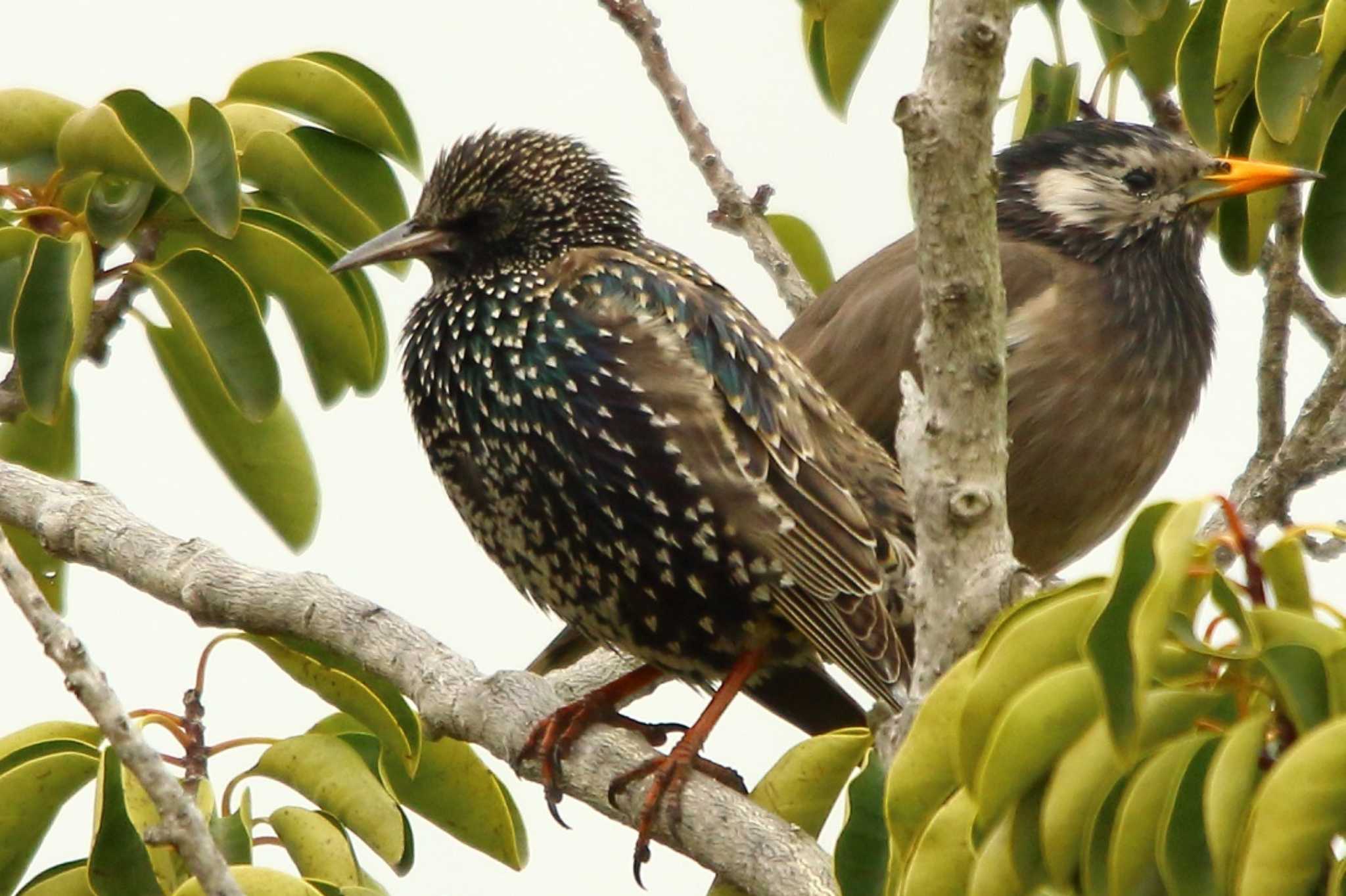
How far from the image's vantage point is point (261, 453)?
3.63m

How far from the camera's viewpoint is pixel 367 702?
3225 millimetres

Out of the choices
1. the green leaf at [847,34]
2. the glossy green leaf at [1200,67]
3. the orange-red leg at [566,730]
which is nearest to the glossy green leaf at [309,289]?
the orange-red leg at [566,730]

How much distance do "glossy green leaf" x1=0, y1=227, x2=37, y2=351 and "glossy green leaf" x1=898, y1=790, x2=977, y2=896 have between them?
188cm

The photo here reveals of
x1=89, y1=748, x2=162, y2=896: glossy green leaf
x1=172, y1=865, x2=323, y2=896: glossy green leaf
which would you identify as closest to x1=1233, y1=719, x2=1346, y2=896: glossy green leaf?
x1=172, y1=865, x2=323, y2=896: glossy green leaf

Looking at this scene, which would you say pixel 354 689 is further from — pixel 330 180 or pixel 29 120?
pixel 29 120

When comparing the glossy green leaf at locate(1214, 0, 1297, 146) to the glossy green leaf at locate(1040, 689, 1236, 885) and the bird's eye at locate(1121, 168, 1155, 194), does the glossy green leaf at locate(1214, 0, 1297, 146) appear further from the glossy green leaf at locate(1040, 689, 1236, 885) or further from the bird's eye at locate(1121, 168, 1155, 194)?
the glossy green leaf at locate(1040, 689, 1236, 885)

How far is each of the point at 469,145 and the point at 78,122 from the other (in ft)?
3.35

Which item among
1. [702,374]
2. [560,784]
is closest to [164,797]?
[560,784]

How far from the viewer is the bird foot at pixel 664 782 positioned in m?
3.22

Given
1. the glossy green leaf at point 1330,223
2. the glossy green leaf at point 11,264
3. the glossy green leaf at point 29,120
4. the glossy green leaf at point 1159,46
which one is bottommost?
the glossy green leaf at point 1330,223

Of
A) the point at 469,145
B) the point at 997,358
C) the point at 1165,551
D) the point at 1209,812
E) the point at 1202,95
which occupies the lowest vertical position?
the point at 1209,812

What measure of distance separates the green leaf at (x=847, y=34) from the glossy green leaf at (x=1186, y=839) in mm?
1861

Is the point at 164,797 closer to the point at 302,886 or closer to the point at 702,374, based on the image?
the point at 302,886

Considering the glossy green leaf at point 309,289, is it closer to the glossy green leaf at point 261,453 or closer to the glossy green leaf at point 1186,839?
the glossy green leaf at point 261,453
